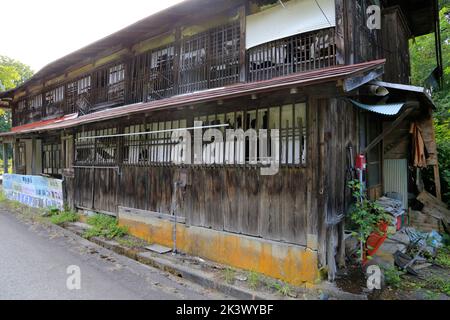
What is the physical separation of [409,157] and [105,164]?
940 centimetres

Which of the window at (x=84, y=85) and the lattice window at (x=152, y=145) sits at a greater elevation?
the window at (x=84, y=85)

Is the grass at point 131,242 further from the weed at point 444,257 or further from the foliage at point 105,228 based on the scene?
the weed at point 444,257

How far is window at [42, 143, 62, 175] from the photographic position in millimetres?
15061

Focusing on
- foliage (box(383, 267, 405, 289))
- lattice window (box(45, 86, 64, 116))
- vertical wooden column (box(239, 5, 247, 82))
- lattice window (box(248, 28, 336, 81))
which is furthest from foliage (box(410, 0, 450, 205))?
lattice window (box(45, 86, 64, 116))

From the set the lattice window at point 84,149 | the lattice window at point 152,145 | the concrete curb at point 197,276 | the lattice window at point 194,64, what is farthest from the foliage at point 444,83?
the lattice window at point 84,149

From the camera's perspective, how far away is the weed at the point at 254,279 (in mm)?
5087

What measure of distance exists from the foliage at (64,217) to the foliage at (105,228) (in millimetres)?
1410

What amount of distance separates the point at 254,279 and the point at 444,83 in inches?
600

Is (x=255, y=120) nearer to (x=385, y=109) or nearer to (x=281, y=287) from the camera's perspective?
(x=385, y=109)

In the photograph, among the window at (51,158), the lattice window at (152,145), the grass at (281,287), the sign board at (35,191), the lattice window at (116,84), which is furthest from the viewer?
the window at (51,158)

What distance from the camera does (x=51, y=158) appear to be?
1566 cm

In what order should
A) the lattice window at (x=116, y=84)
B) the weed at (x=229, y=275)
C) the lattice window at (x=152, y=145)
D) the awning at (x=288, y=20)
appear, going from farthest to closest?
the lattice window at (x=116, y=84)
the lattice window at (x=152, y=145)
the awning at (x=288, y=20)
the weed at (x=229, y=275)

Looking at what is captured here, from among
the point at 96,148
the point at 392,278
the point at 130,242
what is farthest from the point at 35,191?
the point at 392,278
